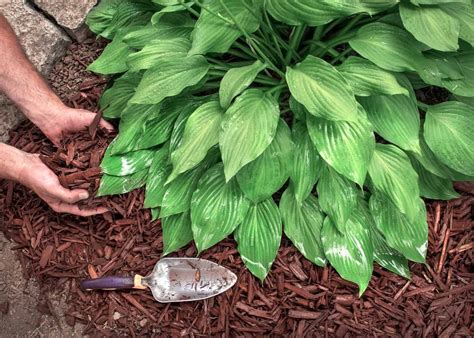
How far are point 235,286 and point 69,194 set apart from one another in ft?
1.97

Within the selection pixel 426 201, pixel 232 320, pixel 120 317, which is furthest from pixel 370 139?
pixel 120 317

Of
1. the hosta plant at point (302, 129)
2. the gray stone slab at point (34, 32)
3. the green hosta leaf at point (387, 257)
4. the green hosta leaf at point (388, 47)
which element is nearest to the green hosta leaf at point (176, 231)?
the hosta plant at point (302, 129)

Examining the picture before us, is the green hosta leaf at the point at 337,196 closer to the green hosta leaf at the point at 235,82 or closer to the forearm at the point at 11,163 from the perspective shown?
the green hosta leaf at the point at 235,82

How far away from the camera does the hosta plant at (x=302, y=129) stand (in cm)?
148

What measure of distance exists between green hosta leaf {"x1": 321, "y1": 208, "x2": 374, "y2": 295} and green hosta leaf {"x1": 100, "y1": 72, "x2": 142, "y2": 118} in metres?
0.78

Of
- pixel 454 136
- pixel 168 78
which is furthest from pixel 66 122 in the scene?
pixel 454 136

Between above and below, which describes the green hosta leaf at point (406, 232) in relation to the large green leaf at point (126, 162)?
below

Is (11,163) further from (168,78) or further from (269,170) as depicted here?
(269,170)

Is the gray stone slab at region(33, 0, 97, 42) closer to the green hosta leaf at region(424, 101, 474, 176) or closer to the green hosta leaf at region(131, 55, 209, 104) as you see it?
the green hosta leaf at region(131, 55, 209, 104)

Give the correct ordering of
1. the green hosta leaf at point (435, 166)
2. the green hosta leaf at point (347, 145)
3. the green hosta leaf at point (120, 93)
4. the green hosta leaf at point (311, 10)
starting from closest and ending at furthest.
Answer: the green hosta leaf at point (311, 10), the green hosta leaf at point (347, 145), the green hosta leaf at point (435, 166), the green hosta leaf at point (120, 93)

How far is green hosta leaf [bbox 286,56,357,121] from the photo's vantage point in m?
1.38

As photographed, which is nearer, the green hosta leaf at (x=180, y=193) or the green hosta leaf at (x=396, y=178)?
the green hosta leaf at (x=396, y=178)

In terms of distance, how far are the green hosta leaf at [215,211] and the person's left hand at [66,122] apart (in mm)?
446

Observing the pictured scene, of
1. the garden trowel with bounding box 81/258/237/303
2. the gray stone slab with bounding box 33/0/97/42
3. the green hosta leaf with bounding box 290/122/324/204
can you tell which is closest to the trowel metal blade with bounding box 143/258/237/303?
the garden trowel with bounding box 81/258/237/303
